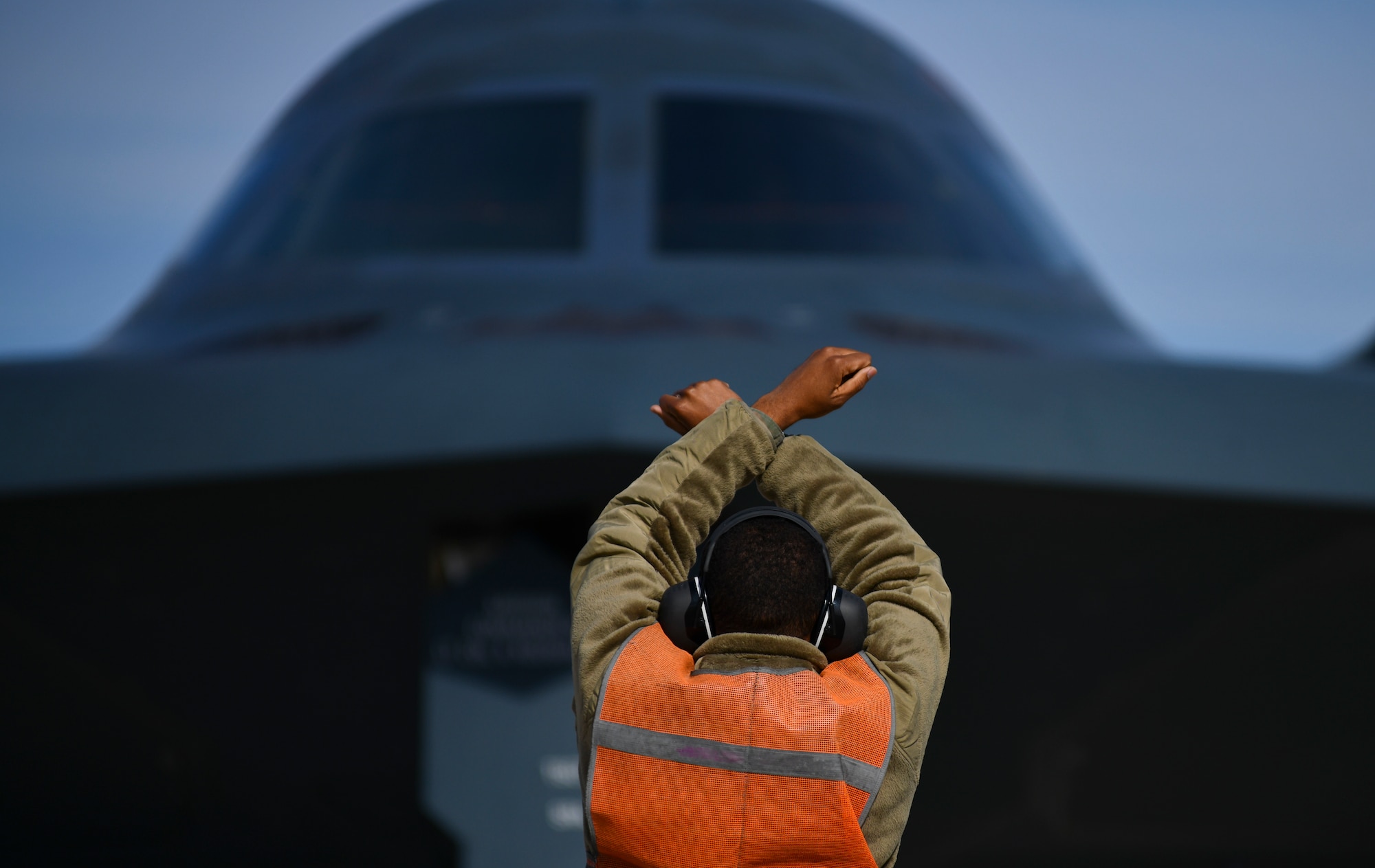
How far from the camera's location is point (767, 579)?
1.93 meters

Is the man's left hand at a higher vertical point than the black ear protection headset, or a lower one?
higher

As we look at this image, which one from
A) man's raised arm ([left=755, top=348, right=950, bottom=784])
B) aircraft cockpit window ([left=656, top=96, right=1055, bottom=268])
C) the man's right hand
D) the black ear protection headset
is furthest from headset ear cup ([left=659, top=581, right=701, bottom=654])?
aircraft cockpit window ([left=656, top=96, right=1055, bottom=268])

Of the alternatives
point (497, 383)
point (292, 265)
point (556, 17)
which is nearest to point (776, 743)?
point (497, 383)

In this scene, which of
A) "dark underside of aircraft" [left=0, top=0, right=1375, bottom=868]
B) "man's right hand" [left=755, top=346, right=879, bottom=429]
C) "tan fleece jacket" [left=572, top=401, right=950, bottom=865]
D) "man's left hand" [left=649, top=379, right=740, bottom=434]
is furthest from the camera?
"dark underside of aircraft" [left=0, top=0, right=1375, bottom=868]

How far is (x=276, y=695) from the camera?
5.90 m

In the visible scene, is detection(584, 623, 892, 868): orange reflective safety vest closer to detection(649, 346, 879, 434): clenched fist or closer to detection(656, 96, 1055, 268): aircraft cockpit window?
detection(649, 346, 879, 434): clenched fist

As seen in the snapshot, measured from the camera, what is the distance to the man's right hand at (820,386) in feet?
7.37

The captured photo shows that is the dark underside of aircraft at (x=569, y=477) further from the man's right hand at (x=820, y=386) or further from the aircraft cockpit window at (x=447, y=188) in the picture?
the man's right hand at (x=820, y=386)

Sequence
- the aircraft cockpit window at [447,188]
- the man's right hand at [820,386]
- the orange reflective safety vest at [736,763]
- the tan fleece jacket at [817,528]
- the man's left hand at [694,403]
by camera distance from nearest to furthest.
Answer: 1. the orange reflective safety vest at [736,763]
2. the tan fleece jacket at [817,528]
3. the man's right hand at [820,386]
4. the man's left hand at [694,403]
5. the aircraft cockpit window at [447,188]

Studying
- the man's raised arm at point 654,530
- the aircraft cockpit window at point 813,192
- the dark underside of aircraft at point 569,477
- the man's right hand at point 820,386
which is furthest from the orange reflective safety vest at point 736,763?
the aircraft cockpit window at point 813,192

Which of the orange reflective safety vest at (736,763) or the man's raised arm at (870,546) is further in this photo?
the man's raised arm at (870,546)

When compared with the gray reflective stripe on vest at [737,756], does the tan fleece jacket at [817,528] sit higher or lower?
higher

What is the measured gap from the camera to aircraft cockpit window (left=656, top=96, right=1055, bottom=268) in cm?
605

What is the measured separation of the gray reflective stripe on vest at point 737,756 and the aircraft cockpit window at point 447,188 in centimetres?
410
